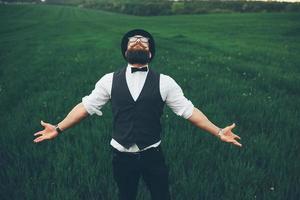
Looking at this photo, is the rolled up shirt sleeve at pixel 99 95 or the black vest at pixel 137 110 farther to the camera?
the rolled up shirt sleeve at pixel 99 95

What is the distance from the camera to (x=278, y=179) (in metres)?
3.84

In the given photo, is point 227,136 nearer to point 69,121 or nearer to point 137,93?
point 137,93

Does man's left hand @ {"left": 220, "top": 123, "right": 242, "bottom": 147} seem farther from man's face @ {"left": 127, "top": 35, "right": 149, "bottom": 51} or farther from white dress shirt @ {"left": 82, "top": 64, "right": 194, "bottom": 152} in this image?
man's face @ {"left": 127, "top": 35, "right": 149, "bottom": 51}

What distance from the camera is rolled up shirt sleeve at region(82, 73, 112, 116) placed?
9.82 ft

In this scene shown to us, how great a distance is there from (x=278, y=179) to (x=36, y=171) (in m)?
2.78

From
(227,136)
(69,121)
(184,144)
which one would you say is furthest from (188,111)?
(184,144)

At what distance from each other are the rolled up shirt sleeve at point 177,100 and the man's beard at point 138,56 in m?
0.26

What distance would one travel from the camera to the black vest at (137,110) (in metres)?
2.89

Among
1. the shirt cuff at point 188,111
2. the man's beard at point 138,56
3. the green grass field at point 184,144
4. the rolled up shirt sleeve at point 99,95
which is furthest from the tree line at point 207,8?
the rolled up shirt sleeve at point 99,95

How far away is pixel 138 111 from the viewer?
2902mm

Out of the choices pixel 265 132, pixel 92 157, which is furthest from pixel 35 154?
pixel 265 132

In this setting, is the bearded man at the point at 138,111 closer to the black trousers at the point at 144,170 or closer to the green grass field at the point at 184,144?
the black trousers at the point at 144,170

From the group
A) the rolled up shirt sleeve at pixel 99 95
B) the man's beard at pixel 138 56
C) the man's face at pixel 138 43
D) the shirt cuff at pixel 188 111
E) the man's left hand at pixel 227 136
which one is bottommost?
the man's left hand at pixel 227 136

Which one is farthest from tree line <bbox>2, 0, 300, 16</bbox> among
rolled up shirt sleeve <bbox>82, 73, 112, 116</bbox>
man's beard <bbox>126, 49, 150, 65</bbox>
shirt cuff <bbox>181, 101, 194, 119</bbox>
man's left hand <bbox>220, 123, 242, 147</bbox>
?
rolled up shirt sleeve <bbox>82, 73, 112, 116</bbox>
